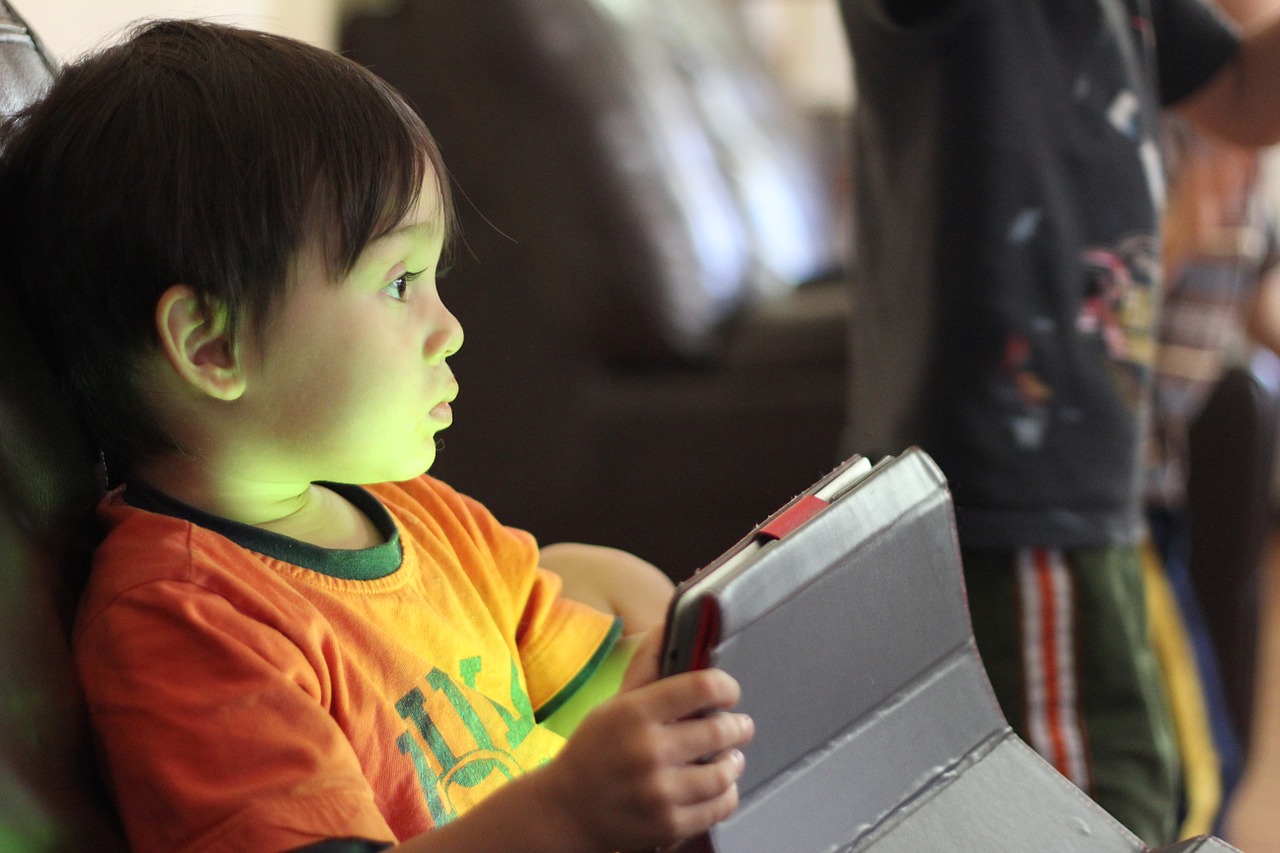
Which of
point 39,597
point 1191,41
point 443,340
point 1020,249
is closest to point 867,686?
point 443,340

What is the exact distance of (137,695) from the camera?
1.34 ft

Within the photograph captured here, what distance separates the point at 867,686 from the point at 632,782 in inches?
3.8

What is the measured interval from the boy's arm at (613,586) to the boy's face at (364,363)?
175 millimetres

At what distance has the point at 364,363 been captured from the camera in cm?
43

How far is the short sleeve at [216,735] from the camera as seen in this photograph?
39 centimetres

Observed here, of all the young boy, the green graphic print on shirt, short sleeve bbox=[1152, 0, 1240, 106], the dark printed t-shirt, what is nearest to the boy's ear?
the young boy

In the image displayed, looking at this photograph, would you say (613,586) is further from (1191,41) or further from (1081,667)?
(1191,41)

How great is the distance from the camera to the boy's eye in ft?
1.41

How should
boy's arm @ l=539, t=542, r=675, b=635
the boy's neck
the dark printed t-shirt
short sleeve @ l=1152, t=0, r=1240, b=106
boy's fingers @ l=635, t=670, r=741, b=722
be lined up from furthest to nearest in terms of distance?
short sleeve @ l=1152, t=0, r=1240, b=106 → the dark printed t-shirt → boy's arm @ l=539, t=542, r=675, b=635 → the boy's neck → boy's fingers @ l=635, t=670, r=741, b=722

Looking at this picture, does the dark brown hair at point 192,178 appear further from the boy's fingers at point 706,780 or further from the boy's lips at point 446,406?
the boy's fingers at point 706,780

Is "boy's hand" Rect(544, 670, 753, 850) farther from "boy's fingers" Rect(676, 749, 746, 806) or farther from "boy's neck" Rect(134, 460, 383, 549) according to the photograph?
"boy's neck" Rect(134, 460, 383, 549)

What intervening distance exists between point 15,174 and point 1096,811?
0.44 m

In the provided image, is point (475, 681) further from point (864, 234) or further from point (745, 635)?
point (864, 234)

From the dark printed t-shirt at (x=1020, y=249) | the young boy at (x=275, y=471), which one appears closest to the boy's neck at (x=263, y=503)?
the young boy at (x=275, y=471)
